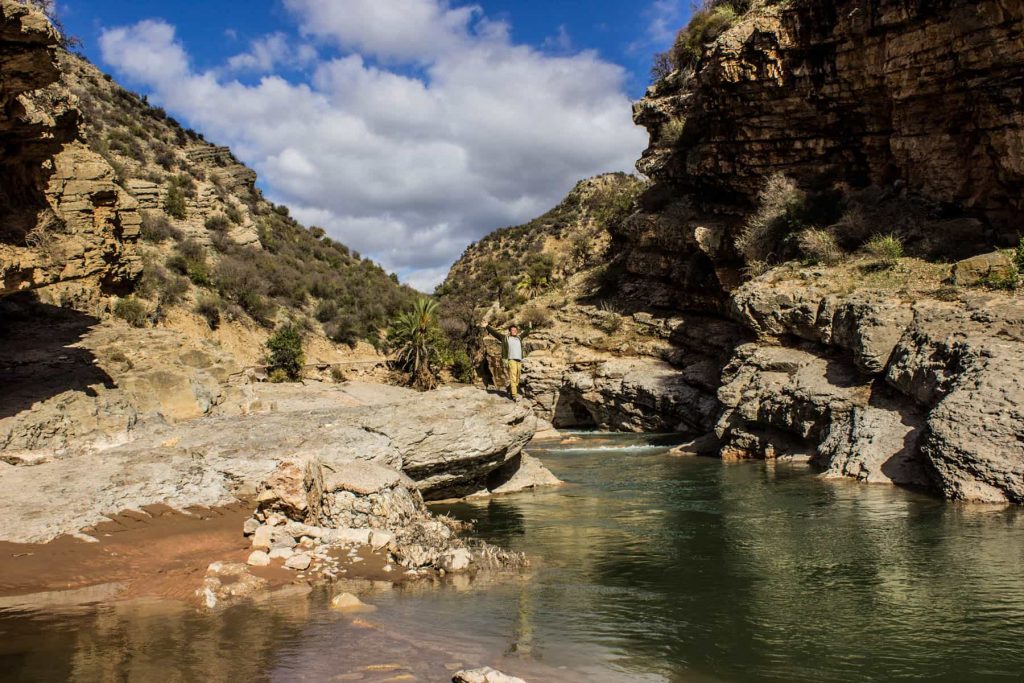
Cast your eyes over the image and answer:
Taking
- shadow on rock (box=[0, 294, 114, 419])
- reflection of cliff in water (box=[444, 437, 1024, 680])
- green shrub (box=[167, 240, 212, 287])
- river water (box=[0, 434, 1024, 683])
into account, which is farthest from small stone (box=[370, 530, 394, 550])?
green shrub (box=[167, 240, 212, 287])

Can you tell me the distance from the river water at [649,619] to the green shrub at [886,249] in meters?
11.4

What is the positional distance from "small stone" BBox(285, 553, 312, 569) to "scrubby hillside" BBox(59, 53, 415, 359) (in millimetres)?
21296

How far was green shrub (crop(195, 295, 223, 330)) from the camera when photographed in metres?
33.7

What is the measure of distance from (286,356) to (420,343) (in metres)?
7.00

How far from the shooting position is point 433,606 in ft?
21.8

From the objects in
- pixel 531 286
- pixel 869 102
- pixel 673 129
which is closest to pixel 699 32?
pixel 673 129

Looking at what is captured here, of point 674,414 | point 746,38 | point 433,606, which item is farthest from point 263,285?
point 433,606

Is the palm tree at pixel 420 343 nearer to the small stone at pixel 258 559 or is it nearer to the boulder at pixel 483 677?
the small stone at pixel 258 559

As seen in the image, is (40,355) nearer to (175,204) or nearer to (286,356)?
(286,356)

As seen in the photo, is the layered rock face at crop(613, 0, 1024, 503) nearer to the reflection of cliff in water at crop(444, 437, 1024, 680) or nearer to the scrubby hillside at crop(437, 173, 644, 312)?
the reflection of cliff in water at crop(444, 437, 1024, 680)

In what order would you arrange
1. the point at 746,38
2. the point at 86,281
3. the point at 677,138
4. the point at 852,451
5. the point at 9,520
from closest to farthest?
the point at 9,520 < the point at 86,281 < the point at 852,451 < the point at 746,38 < the point at 677,138

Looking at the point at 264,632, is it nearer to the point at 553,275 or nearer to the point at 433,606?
the point at 433,606

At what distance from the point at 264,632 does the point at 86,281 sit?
31.8ft

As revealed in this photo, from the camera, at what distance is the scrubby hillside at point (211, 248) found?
3453cm
